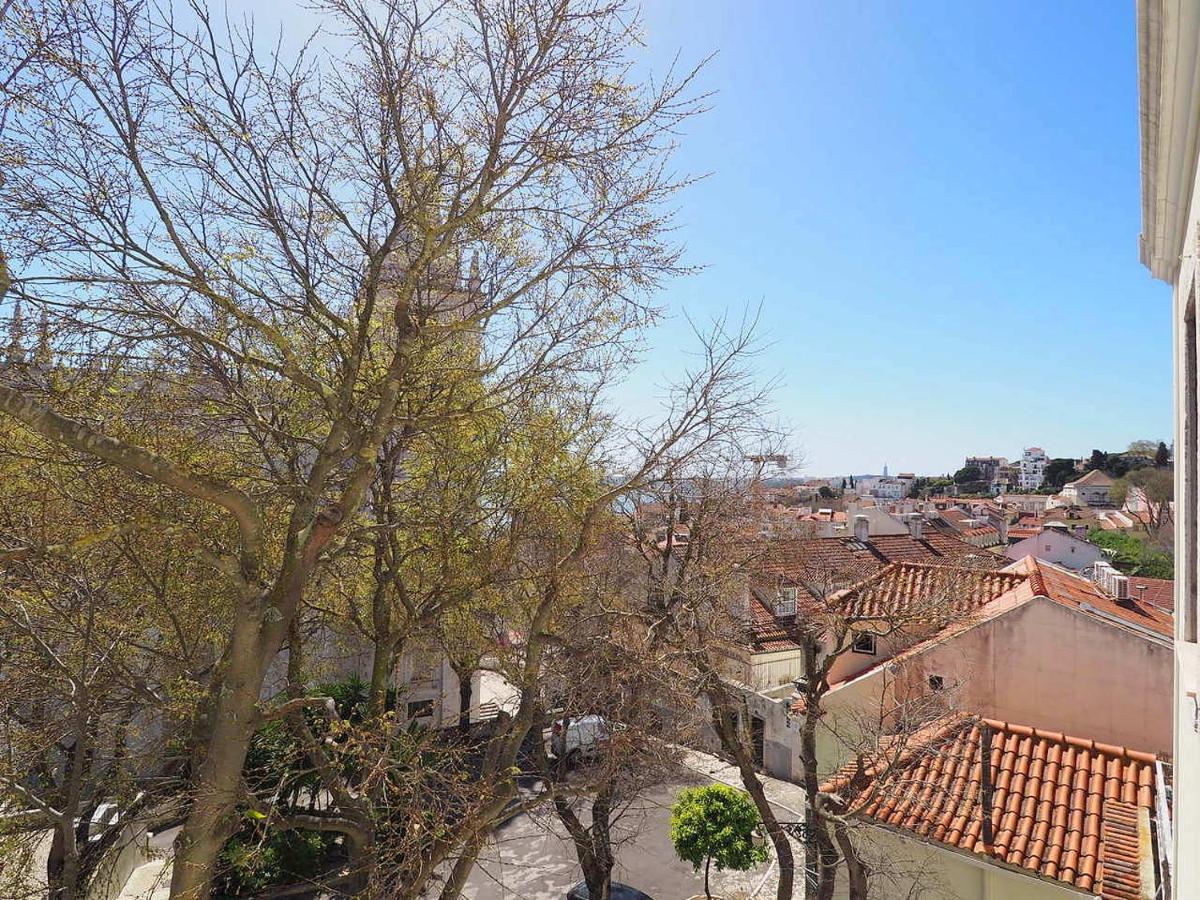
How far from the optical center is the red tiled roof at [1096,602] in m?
10.2

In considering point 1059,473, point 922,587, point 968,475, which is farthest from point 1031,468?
Result: point 922,587

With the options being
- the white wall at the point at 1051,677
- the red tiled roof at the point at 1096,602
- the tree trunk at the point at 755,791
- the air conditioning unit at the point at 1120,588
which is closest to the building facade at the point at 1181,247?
the tree trunk at the point at 755,791

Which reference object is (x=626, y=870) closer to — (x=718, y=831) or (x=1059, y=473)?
(x=718, y=831)

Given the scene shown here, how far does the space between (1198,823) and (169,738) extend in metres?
6.92

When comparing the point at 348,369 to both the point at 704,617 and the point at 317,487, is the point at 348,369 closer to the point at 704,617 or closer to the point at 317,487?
the point at 317,487

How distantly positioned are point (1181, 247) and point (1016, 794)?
6.70 metres

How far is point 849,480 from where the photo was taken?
10512cm

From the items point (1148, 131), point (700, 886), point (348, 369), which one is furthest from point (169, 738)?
point (700, 886)

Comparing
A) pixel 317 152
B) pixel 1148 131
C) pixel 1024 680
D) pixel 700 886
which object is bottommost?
pixel 700 886

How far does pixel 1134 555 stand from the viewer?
115ft

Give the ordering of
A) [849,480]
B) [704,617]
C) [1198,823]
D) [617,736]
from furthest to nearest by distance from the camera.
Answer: [849,480] < [704,617] < [617,736] < [1198,823]

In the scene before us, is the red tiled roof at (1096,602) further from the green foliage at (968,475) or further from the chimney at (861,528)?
the green foliage at (968,475)

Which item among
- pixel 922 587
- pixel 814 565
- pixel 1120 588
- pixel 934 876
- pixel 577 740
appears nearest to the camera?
pixel 934 876

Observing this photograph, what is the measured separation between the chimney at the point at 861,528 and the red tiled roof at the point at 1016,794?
16699 millimetres
